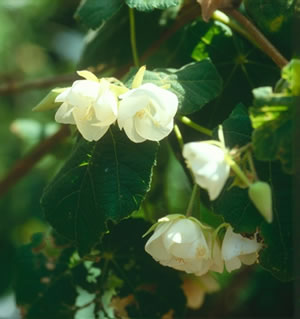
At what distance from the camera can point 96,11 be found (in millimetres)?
1479

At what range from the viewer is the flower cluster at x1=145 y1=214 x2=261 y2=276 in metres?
1.13

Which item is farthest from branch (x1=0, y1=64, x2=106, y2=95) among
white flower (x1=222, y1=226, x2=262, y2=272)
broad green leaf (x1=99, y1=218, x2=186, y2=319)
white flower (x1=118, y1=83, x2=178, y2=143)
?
white flower (x1=222, y1=226, x2=262, y2=272)

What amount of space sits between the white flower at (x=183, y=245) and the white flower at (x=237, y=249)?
0.09 ft

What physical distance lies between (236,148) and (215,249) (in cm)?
19

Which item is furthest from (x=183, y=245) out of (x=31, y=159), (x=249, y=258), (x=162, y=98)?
(x=31, y=159)

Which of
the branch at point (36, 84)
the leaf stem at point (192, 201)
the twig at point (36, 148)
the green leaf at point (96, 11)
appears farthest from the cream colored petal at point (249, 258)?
the branch at point (36, 84)

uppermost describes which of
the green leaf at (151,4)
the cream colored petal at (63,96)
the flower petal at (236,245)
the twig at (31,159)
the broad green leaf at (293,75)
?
the broad green leaf at (293,75)

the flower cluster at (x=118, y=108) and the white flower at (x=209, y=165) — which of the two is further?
the flower cluster at (x=118, y=108)

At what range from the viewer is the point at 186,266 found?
3.84 ft

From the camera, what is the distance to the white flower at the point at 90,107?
1.12 m

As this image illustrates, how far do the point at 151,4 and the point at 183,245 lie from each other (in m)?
0.45

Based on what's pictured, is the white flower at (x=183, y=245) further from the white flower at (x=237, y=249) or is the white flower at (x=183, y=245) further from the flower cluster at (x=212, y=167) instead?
the flower cluster at (x=212, y=167)

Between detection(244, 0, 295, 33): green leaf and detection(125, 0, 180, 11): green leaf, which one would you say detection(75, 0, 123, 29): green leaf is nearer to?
detection(125, 0, 180, 11): green leaf

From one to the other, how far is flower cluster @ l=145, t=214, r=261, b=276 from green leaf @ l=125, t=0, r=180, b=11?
0.38m
